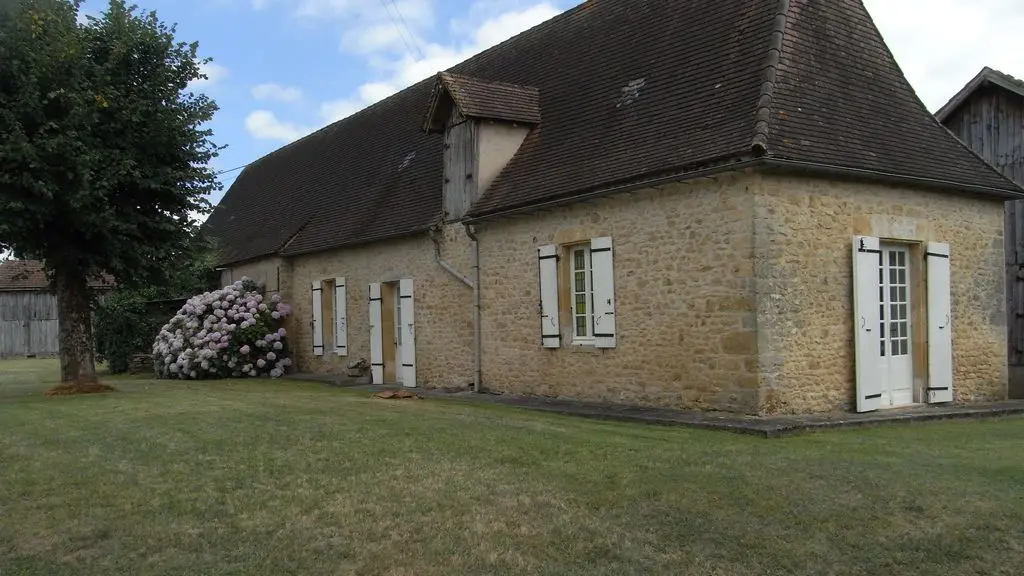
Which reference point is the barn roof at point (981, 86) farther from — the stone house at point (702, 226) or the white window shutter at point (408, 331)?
the white window shutter at point (408, 331)

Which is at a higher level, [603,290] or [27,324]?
[603,290]

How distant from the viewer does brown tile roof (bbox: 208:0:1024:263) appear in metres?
10.1

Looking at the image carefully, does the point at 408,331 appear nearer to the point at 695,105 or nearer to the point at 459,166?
the point at 459,166

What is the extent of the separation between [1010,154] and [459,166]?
30.3 ft

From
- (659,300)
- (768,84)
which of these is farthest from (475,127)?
(768,84)

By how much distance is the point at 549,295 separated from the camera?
12.3 metres

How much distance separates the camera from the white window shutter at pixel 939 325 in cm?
1109

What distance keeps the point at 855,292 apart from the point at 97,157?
34.4 ft

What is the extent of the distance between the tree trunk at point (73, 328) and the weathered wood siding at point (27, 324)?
23.1m

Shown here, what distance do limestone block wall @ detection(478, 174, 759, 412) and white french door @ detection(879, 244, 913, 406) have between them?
2.42 metres

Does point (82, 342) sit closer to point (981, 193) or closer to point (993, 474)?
point (993, 474)

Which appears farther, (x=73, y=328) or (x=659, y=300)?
(x=73, y=328)

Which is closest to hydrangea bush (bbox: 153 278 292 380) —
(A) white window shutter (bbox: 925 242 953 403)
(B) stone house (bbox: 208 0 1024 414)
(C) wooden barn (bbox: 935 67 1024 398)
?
(B) stone house (bbox: 208 0 1024 414)

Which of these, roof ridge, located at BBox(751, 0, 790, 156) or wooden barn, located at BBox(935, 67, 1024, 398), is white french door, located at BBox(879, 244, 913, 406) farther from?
wooden barn, located at BBox(935, 67, 1024, 398)
